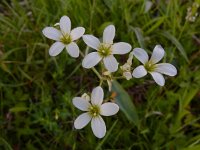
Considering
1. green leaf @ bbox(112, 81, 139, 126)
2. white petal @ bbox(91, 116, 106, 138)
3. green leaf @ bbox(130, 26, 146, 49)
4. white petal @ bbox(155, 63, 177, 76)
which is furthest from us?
green leaf @ bbox(130, 26, 146, 49)

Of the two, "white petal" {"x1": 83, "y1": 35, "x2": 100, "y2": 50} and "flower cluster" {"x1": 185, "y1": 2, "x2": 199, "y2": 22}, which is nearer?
"white petal" {"x1": 83, "y1": 35, "x2": 100, "y2": 50}

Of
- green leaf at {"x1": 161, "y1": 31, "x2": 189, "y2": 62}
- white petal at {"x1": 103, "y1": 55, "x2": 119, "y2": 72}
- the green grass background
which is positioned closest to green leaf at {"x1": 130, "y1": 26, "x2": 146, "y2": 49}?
the green grass background

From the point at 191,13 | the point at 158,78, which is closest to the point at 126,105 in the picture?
the point at 158,78

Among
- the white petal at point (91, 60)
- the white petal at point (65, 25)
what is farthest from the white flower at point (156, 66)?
the white petal at point (65, 25)

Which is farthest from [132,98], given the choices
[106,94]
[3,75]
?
[3,75]

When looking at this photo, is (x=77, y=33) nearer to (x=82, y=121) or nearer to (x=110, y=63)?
(x=110, y=63)

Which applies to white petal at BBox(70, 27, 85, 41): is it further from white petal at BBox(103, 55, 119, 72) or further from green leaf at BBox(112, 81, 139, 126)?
green leaf at BBox(112, 81, 139, 126)

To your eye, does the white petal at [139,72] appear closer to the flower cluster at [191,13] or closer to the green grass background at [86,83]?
the green grass background at [86,83]

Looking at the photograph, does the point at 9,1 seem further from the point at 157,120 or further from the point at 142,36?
the point at 157,120

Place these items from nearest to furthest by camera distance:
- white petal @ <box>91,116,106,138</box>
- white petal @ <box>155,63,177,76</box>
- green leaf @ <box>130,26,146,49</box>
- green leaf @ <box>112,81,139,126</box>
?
white petal @ <box>91,116,106,138</box> < white petal @ <box>155,63,177,76</box> < green leaf @ <box>112,81,139,126</box> < green leaf @ <box>130,26,146,49</box>
